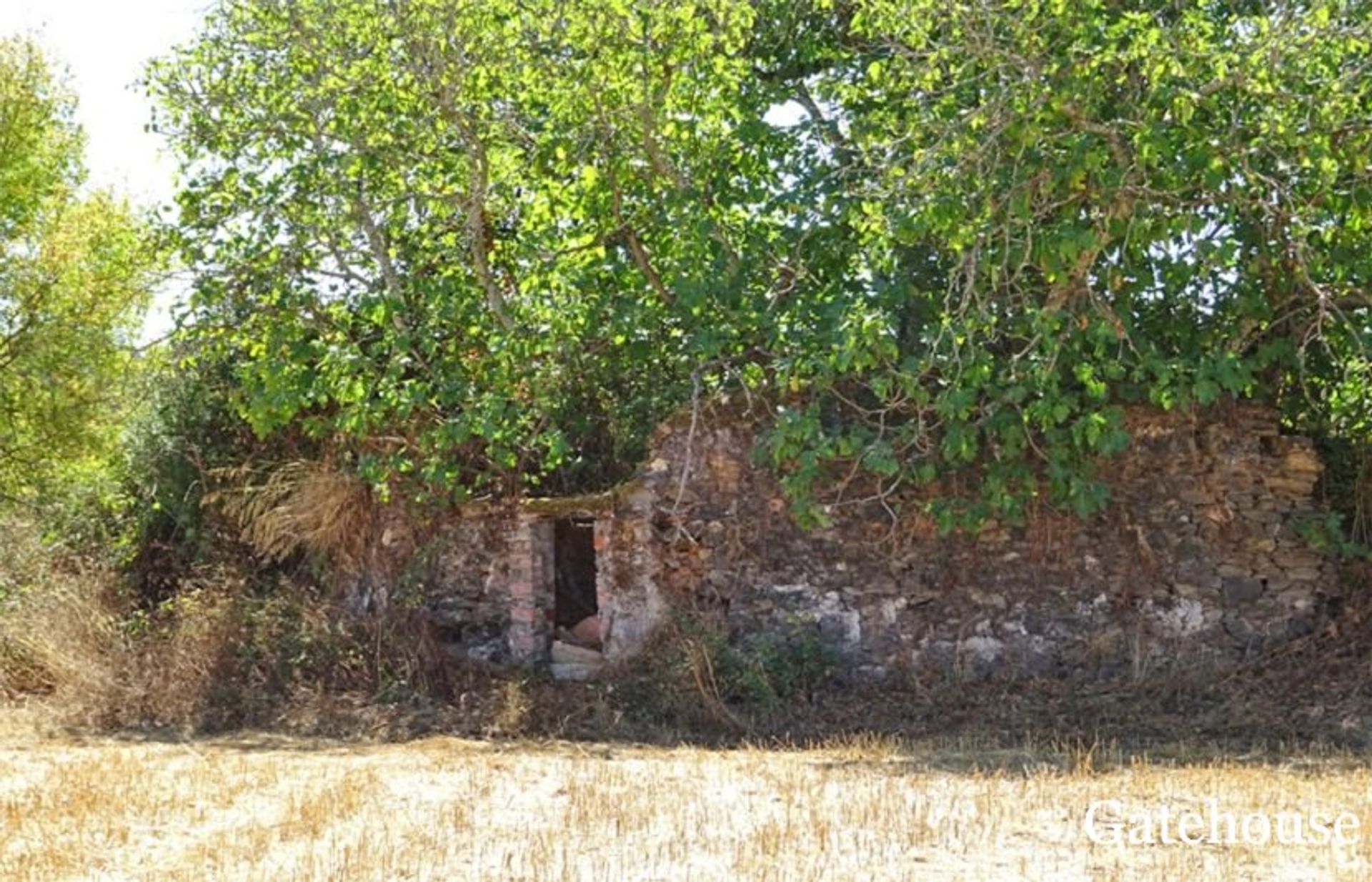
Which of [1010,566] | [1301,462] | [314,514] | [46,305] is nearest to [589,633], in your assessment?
[314,514]

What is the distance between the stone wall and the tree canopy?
0.58 m

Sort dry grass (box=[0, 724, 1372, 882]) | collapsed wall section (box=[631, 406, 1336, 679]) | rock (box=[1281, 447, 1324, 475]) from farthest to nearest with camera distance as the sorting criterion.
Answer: rock (box=[1281, 447, 1324, 475])
collapsed wall section (box=[631, 406, 1336, 679])
dry grass (box=[0, 724, 1372, 882])

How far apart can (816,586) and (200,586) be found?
631 centimetres

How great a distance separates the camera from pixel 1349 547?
39.2 ft

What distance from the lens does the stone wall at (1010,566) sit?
1223cm

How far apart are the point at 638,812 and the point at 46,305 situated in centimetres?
1217

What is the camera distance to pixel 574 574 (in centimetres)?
1501

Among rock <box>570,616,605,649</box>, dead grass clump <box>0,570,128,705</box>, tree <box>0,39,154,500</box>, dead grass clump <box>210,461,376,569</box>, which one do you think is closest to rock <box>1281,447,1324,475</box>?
rock <box>570,616,605,649</box>

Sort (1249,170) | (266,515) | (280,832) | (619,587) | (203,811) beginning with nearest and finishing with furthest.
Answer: (280,832) < (203,811) < (1249,170) < (619,587) < (266,515)

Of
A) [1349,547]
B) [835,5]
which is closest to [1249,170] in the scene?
[1349,547]

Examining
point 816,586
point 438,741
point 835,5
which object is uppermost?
point 835,5

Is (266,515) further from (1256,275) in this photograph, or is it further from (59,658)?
(1256,275)

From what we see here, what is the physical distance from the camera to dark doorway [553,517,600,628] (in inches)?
578

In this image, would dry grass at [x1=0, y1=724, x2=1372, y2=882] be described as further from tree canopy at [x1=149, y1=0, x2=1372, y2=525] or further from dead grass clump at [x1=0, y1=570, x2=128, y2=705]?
tree canopy at [x1=149, y1=0, x2=1372, y2=525]
